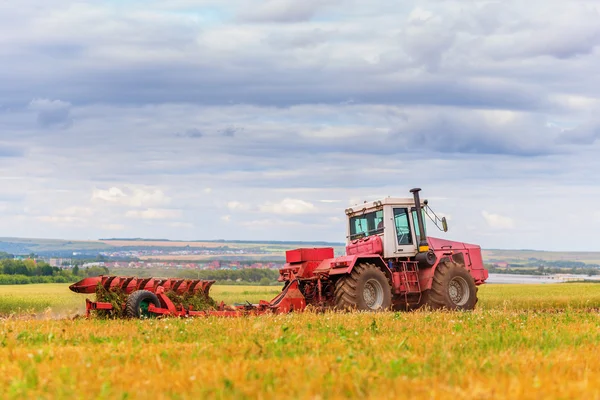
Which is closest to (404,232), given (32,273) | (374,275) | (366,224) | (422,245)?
(422,245)

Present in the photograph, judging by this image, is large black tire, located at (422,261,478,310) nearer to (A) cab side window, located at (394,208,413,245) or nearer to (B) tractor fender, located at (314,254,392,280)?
(A) cab side window, located at (394,208,413,245)

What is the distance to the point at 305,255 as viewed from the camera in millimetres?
23953

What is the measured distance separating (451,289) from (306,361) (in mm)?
15214

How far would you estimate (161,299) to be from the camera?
20.5 m

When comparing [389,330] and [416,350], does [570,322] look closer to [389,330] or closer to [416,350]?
[389,330]

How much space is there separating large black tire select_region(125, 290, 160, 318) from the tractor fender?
5.02m

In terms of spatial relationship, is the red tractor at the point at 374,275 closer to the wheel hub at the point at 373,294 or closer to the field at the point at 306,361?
the wheel hub at the point at 373,294

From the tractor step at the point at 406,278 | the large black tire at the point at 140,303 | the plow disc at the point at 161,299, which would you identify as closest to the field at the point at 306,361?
the large black tire at the point at 140,303

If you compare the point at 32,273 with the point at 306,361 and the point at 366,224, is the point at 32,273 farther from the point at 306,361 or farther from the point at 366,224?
the point at 306,361

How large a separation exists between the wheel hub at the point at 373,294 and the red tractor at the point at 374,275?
0.02 m

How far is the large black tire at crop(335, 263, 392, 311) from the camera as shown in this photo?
859 inches

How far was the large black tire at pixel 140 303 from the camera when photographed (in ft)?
64.7

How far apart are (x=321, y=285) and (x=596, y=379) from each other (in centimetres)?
1519

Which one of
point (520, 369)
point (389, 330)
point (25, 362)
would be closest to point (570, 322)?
point (389, 330)
